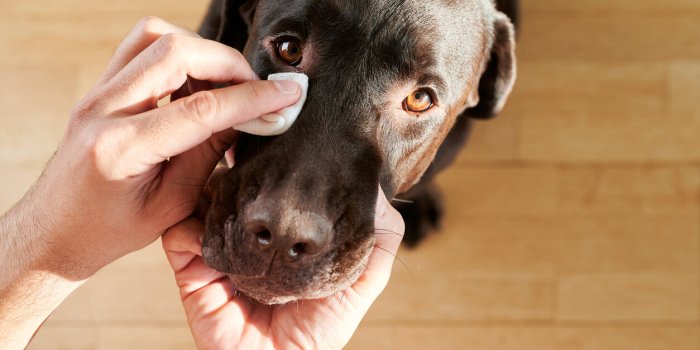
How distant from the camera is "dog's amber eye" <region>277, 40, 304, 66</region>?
71.6 inches

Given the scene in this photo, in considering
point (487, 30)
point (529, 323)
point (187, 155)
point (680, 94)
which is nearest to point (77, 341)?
point (187, 155)

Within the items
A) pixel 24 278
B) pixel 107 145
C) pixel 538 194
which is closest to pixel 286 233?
pixel 107 145

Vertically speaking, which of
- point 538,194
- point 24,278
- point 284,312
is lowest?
point 538,194

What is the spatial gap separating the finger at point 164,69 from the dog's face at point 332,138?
245 mm

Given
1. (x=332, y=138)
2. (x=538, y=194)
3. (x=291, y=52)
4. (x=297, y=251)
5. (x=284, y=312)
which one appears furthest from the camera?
(x=538, y=194)

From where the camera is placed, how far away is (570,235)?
120 inches

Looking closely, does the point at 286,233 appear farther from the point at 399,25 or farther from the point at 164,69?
the point at 399,25

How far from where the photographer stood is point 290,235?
5.08ft

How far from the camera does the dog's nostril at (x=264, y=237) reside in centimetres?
157

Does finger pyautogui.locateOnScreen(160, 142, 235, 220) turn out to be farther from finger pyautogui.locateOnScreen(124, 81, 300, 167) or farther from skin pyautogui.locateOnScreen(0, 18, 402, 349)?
finger pyautogui.locateOnScreen(124, 81, 300, 167)

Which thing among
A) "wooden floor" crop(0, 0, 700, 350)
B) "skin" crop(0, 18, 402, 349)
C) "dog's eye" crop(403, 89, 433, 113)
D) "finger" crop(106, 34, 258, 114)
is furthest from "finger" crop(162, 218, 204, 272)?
"wooden floor" crop(0, 0, 700, 350)

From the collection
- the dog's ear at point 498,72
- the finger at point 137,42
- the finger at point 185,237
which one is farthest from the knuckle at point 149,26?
the dog's ear at point 498,72

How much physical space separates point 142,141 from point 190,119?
0.11 m

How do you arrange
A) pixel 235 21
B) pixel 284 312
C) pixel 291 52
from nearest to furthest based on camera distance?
1. pixel 291 52
2. pixel 284 312
3. pixel 235 21
